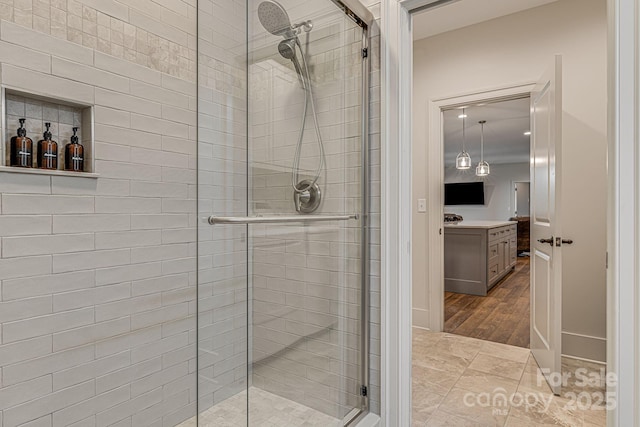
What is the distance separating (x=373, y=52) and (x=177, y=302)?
165cm

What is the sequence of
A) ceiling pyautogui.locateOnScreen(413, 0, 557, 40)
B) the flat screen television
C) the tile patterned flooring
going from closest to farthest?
the tile patterned flooring, ceiling pyautogui.locateOnScreen(413, 0, 557, 40), the flat screen television

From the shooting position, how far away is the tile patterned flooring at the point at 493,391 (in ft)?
6.38

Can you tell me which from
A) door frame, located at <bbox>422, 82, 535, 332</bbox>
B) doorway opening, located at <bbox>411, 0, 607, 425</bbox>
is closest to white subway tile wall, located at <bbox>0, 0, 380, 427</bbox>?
doorway opening, located at <bbox>411, 0, 607, 425</bbox>

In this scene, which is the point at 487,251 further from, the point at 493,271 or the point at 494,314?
the point at 494,314

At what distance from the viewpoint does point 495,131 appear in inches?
291

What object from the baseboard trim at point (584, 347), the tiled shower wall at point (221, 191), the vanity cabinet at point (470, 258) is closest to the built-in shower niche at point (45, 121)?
the tiled shower wall at point (221, 191)

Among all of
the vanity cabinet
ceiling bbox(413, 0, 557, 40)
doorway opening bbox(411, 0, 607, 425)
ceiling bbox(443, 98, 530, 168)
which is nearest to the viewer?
doorway opening bbox(411, 0, 607, 425)

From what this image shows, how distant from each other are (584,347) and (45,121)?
11.9 ft

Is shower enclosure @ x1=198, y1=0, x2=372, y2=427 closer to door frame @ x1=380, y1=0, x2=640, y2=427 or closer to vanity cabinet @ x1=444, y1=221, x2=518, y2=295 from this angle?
door frame @ x1=380, y1=0, x2=640, y2=427

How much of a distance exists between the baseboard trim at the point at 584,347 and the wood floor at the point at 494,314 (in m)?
0.34

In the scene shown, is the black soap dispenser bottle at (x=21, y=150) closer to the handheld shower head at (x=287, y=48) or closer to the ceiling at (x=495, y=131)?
the handheld shower head at (x=287, y=48)

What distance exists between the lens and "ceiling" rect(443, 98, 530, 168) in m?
5.66

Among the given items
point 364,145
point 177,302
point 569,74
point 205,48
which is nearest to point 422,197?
point 569,74

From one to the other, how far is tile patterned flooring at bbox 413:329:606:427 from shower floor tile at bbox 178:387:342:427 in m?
0.92
